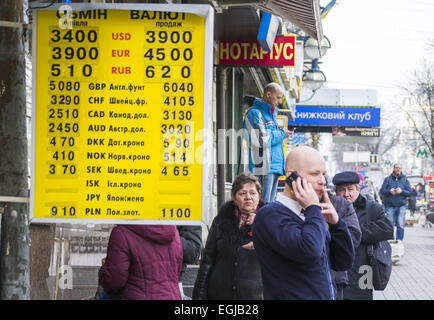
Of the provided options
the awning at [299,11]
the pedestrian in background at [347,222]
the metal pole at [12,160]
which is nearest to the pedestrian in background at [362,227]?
the pedestrian in background at [347,222]

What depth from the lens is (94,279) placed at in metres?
6.33

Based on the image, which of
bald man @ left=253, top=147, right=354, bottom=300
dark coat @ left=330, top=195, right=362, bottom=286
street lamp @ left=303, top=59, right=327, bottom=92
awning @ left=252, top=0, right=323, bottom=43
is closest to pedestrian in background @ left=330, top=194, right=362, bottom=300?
dark coat @ left=330, top=195, right=362, bottom=286

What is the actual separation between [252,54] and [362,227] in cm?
436

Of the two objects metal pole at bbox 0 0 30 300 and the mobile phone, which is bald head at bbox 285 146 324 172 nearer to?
the mobile phone

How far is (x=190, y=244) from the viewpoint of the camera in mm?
5160

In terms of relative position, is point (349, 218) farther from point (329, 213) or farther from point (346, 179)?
point (329, 213)

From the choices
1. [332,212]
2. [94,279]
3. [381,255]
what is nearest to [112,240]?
[332,212]

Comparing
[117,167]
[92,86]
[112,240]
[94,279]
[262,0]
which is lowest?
[94,279]

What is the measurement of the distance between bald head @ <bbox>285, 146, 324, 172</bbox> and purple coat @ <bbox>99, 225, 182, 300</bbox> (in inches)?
44.1

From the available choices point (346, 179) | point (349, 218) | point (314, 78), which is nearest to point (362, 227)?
point (346, 179)

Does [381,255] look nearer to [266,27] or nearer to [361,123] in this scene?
[266,27]

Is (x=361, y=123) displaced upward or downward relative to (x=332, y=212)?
upward
